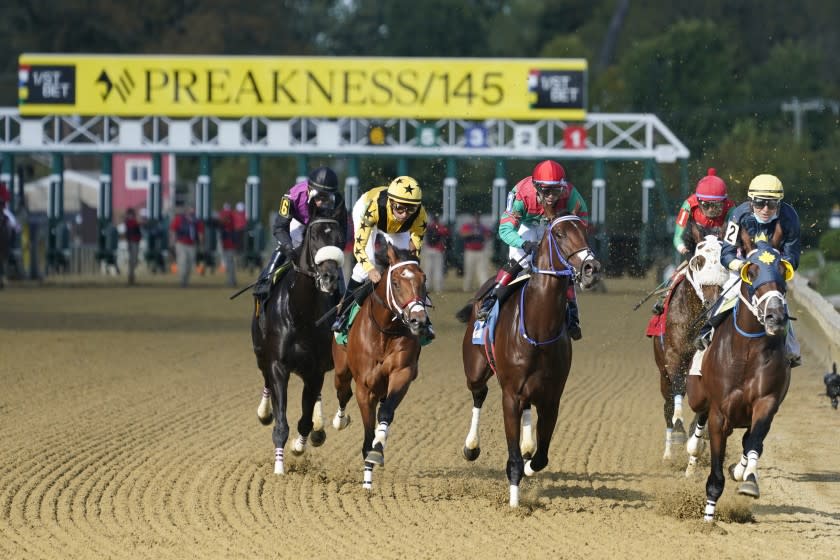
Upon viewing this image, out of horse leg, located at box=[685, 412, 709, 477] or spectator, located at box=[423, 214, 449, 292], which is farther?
spectator, located at box=[423, 214, 449, 292]

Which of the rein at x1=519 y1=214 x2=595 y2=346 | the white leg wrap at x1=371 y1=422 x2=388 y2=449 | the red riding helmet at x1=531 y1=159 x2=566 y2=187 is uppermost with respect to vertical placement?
the red riding helmet at x1=531 y1=159 x2=566 y2=187

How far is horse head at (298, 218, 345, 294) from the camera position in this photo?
31.4 feet

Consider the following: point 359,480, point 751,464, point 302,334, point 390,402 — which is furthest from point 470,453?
point 751,464

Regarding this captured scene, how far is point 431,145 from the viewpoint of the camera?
34375 mm

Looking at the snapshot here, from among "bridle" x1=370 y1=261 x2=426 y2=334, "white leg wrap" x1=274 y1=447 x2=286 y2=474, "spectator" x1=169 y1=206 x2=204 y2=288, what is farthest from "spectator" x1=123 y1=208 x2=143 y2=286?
"bridle" x1=370 y1=261 x2=426 y2=334

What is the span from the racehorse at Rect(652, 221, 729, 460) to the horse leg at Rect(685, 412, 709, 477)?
1.83ft

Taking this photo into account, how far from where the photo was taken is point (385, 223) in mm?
9836

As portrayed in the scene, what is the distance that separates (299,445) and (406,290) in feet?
5.70

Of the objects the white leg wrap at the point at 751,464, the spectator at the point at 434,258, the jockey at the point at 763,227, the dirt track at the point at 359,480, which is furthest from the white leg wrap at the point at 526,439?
the spectator at the point at 434,258

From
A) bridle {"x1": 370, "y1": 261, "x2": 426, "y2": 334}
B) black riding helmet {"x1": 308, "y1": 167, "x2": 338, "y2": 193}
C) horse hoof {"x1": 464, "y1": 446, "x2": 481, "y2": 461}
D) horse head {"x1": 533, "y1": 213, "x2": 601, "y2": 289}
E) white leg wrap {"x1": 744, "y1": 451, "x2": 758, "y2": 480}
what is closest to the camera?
white leg wrap {"x1": 744, "y1": 451, "x2": 758, "y2": 480}

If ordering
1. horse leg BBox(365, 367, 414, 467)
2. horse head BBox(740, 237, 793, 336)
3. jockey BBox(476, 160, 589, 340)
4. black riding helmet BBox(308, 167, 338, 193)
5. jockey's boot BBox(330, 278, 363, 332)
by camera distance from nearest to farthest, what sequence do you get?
horse head BBox(740, 237, 793, 336) < jockey BBox(476, 160, 589, 340) < horse leg BBox(365, 367, 414, 467) < jockey's boot BBox(330, 278, 363, 332) < black riding helmet BBox(308, 167, 338, 193)

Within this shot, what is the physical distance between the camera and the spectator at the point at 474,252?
Answer: 30797mm

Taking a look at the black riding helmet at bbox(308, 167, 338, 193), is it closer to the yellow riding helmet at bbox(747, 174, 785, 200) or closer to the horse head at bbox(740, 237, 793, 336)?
the yellow riding helmet at bbox(747, 174, 785, 200)

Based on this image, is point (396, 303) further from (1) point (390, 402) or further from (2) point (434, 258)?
(2) point (434, 258)
